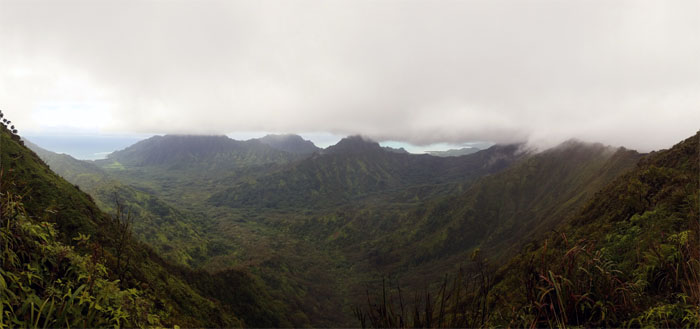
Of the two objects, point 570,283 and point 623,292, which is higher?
point 570,283

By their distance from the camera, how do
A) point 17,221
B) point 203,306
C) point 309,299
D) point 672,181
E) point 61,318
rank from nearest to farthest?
point 61,318 < point 17,221 < point 672,181 < point 203,306 < point 309,299

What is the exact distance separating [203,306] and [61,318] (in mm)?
65641

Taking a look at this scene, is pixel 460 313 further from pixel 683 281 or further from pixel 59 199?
pixel 59 199

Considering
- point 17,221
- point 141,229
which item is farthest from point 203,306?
point 141,229

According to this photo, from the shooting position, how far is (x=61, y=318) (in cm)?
427

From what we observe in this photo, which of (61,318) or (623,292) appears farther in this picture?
(623,292)

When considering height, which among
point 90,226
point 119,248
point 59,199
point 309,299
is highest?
point 119,248

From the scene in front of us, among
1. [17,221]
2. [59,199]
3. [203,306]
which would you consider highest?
[17,221]

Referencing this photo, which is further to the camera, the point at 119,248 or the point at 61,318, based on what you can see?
the point at 119,248

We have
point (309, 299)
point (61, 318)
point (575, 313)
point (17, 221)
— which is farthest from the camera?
point (309, 299)

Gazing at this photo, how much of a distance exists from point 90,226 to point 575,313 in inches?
2029

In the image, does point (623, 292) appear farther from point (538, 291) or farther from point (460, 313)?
point (460, 313)

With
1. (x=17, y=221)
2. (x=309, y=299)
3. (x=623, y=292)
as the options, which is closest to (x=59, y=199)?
(x=17, y=221)

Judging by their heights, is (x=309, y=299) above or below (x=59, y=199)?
below
